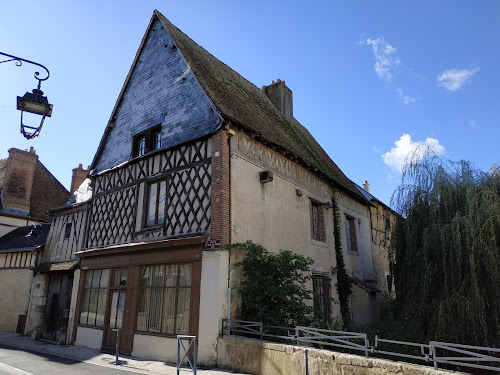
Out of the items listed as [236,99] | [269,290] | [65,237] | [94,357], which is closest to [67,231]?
[65,237]

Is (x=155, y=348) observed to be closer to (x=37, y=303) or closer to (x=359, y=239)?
(x=37, y=303)

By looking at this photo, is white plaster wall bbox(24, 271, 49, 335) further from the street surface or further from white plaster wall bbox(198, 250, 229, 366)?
white plaster wall bbox(198, 250, 229, 366)

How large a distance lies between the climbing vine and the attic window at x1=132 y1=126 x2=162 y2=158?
657 cm

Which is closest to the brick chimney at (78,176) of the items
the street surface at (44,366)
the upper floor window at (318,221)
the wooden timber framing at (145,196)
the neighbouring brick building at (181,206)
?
the neighbouring brick building at (181,206)

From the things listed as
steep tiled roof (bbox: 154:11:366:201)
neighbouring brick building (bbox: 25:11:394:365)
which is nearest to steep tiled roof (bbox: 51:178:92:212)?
neighbouring brick building (bbox: 25:11:394:365)

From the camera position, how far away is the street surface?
6.86 metres

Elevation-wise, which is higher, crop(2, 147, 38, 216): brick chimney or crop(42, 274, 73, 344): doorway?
crop(2, 147, 38, 216): brick chimney

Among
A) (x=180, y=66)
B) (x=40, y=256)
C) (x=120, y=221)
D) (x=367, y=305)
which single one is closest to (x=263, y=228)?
(x=120, y=221)

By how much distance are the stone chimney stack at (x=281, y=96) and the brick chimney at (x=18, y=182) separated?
13656 mm

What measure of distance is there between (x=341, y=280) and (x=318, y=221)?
2.12 meters

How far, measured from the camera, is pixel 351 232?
14.2 m

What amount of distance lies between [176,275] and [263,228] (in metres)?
2.42

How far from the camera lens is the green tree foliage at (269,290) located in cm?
773

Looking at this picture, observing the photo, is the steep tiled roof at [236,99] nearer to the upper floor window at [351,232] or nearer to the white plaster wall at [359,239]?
the white plaster wall at [359,239]
